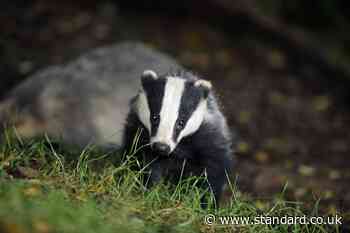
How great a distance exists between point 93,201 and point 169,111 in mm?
935

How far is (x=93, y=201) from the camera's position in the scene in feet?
13.5

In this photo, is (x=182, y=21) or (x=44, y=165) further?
(x=182, y=21)

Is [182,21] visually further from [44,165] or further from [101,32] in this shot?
[44,165]

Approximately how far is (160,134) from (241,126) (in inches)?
164

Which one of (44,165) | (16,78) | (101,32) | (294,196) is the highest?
(101,32)

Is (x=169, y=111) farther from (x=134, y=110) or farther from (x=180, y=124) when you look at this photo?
(x=134, y=110)

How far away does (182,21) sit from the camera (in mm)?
10367

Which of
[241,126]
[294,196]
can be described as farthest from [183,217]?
[241,126]

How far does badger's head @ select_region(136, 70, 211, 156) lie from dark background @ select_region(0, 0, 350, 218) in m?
3.17

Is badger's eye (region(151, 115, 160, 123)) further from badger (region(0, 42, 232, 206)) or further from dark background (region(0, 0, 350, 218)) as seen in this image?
dark background (region(0, 0, 350, 218))

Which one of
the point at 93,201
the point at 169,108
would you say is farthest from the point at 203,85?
the point at 93,201

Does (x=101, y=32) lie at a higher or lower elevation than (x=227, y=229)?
higher

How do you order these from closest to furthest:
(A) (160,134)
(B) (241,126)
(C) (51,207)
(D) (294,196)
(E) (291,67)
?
(C) (51,207) → (A) (160,134) → (D) (294,196) → (B) (241,126) → (E) (291,67)

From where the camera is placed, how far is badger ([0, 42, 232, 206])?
491 cm
